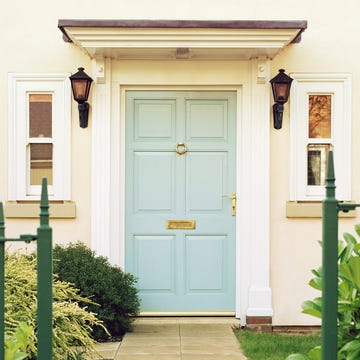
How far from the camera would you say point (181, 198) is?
308 inches

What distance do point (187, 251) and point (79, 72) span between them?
7.18ft

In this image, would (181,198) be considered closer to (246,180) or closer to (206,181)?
(206,181)

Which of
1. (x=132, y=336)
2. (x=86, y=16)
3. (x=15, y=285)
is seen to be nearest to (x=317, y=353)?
(x=15, y=285)

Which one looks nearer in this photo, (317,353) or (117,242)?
(317,353)

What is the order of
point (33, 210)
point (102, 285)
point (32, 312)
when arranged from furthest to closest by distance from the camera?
1. point (33, 210)
2. point (102, 285)
3. point (32, 312)

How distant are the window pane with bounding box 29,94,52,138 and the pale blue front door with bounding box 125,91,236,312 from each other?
2.71ft

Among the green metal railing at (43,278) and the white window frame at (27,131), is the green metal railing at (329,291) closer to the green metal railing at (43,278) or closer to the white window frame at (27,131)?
the green metal railing at (43,278)

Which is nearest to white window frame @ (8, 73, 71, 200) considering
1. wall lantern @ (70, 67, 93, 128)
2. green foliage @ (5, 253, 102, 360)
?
wall lantern @ (70, 67, 93, 128)

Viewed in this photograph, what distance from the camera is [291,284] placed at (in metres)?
7.70

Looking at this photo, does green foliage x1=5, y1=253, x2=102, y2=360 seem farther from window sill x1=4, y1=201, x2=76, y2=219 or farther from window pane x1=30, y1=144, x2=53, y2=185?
window pane x1=30, y1=144, x2=53, y2=185

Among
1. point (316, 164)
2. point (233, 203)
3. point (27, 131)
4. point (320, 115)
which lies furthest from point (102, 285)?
point (320, 115)

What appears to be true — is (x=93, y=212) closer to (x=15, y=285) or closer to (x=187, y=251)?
(x=187, y=251)

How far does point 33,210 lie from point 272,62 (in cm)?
293

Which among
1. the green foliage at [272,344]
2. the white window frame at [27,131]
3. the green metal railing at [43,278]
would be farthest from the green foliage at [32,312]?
the white window frame at [27,131]
